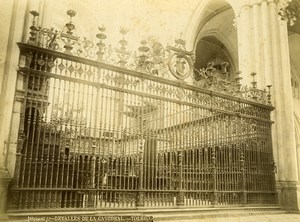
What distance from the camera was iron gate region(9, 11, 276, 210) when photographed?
5039 millimetres

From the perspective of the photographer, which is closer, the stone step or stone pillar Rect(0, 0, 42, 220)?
the stone step

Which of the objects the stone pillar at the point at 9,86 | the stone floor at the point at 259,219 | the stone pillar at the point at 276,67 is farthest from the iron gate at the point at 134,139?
the stone floor at the point at 259,219

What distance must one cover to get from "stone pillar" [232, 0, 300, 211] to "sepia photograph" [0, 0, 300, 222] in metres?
0.03

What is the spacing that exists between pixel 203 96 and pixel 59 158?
3762 millimetres

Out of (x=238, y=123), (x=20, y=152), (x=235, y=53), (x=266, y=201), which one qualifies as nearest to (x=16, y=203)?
(x=20, y=152)

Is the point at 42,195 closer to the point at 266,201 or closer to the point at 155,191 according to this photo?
the point at 155,191

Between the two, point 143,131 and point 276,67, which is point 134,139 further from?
point 276,67

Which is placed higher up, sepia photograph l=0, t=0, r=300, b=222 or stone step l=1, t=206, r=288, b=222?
sepia photograph l=0, t=0, r=300, b=222

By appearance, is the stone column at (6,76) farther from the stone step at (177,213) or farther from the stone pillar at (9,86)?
the stone step at (177,213)

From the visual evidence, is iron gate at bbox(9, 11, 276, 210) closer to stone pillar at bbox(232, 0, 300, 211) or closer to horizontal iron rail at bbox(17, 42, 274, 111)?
horizontal iron rail at bbox(17, 42, 274, 111)

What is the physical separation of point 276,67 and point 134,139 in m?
5.50

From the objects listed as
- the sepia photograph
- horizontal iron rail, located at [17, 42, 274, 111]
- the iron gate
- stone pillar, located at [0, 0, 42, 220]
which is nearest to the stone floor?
the sepia photograph

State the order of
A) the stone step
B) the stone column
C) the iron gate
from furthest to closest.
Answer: the iron gate
the stone column
the stone step

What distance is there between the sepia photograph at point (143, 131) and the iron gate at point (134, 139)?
0.02m
